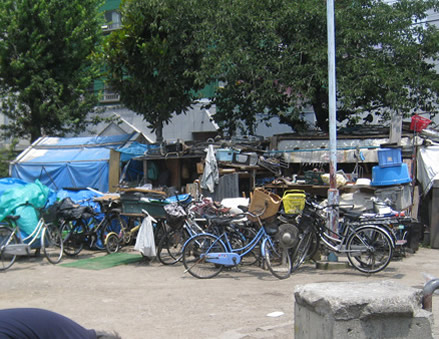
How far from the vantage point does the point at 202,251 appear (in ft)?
31.5

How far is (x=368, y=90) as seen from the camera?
580 inches

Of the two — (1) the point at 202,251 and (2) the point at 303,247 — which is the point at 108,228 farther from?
(2) the point at 303,247

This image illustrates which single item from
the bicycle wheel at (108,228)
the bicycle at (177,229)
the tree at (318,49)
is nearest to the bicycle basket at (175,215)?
the bicycle at (177,229)

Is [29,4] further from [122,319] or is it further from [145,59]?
[122,319]

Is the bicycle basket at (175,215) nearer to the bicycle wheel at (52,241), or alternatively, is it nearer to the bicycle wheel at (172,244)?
the bicycle wheel at (172,244)

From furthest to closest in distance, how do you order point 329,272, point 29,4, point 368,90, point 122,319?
point 29,4 < point 368,90 < point 329,272 < point 122,319

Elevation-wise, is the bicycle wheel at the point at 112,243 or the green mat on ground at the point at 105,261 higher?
the bicycle wheel at the point at 112,243

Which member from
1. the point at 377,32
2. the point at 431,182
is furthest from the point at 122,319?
the point at 377,32

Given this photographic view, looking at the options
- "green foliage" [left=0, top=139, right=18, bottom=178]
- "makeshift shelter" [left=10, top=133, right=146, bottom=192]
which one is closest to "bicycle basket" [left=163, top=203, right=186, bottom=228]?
"makeshift shelter" [left=10, top=133, right=146, bottom=192]

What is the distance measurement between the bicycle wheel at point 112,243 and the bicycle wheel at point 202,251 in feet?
8.88

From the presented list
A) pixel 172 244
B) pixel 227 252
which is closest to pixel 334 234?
pixel 227 252

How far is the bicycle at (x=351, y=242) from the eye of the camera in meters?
9.33

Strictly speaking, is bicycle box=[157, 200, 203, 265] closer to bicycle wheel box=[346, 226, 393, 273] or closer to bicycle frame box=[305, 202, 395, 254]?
bicycle frame box=[305, 202, 395, 254]

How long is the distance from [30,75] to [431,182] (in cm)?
1472
